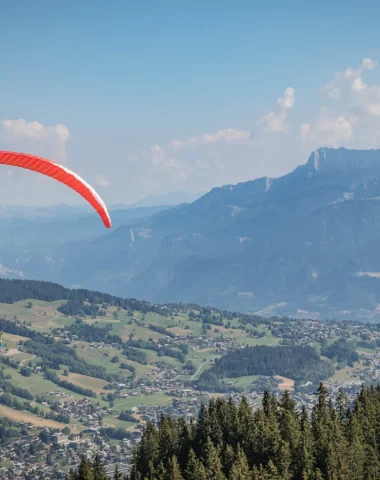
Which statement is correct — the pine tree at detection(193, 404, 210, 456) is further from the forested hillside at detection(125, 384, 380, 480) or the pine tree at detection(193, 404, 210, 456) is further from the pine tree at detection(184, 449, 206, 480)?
the pine tree at detection(184, 449, 206, 480)

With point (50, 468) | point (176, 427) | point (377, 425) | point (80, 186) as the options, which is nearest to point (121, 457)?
point (50, 468)

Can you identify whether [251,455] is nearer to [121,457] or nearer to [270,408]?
[270,408]

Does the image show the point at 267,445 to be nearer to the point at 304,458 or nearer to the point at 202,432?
the point at 304,458

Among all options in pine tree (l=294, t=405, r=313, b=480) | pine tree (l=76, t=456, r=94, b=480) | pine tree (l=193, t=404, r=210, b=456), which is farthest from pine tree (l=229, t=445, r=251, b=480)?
pine tree (l=76, t=456, r=94, b=480)

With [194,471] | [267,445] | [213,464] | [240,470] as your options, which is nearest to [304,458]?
[267,445]

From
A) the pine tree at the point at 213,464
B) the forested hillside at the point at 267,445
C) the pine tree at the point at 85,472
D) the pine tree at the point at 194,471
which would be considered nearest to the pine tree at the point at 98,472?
the pine tree at the point at 85,472

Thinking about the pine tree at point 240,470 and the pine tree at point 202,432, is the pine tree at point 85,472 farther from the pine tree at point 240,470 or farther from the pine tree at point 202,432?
the pine tree at point 240,470
